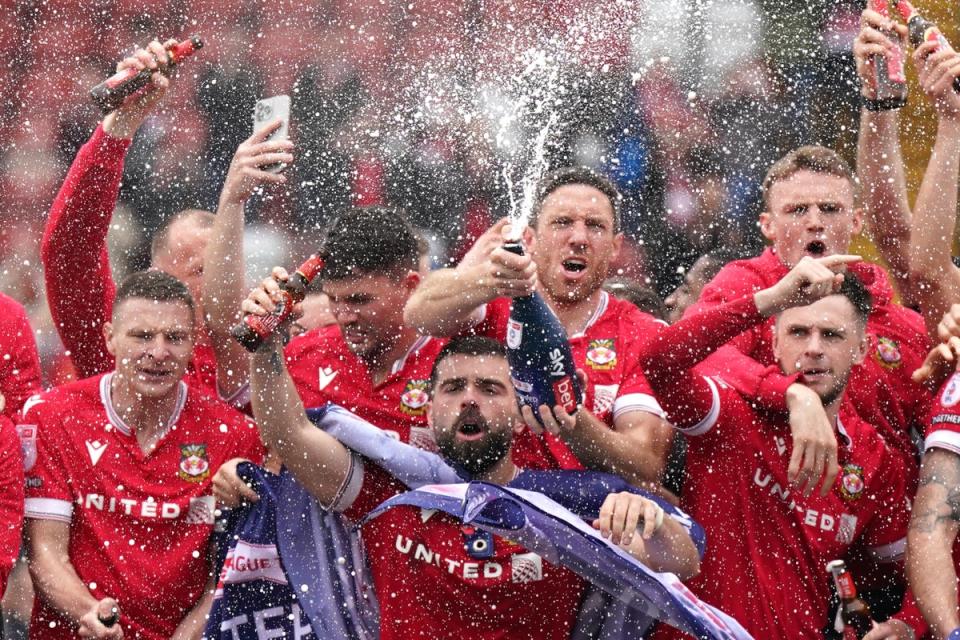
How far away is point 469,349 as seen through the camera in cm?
436

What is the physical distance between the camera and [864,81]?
5.00m

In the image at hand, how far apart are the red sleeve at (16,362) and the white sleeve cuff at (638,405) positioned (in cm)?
182

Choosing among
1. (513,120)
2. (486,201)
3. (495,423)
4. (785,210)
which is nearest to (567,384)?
(495,423)

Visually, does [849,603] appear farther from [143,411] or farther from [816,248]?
[143,411]

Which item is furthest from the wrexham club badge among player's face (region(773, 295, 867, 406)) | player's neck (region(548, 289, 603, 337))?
player's face (region(773, 295, 867, 406))

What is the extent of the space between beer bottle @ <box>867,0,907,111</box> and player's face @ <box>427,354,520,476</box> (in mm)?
1561

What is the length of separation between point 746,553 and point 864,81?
5.11ft

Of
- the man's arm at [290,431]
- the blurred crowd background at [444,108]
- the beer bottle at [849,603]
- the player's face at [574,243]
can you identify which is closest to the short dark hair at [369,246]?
the player's face at [574,243]

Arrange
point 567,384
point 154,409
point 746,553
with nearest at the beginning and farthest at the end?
point 567,384 < point 746,553 < point 154,409

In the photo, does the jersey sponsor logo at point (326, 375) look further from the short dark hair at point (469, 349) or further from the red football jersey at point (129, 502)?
the short dark hair at point (469, 349)

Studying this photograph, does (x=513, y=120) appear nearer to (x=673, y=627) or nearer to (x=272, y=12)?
(x=272, y=12)

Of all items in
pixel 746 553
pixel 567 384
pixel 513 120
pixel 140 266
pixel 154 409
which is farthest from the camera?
pixel 513 120

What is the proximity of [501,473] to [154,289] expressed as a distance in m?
1.24

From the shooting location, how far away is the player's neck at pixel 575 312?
4777 millimetres
